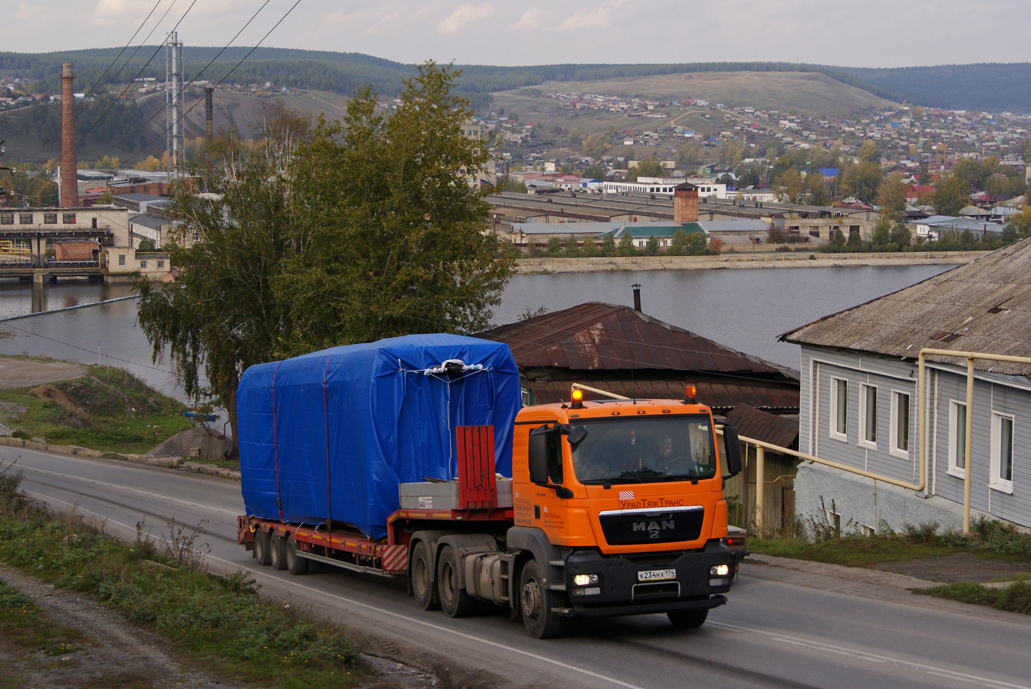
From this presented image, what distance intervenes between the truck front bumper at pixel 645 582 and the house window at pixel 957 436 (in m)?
9.61

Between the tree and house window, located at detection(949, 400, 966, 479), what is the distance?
2164 centimetres

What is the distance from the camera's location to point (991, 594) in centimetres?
1252

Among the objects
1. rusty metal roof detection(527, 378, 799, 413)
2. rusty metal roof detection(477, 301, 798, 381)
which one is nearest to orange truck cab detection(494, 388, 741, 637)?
rusty metal roof detection(527, 378, 799, 413)

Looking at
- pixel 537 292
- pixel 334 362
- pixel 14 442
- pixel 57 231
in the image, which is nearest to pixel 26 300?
pixel 57 231

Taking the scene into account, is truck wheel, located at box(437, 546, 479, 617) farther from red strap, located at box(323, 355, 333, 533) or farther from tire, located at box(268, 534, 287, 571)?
tire, located at box(268, 534, 287, 571)

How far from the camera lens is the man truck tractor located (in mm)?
11117

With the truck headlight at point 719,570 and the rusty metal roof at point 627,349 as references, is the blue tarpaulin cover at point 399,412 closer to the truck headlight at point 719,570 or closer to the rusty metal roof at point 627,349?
the truck headlight at point 719,570

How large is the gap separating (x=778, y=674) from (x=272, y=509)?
11772 millimetres

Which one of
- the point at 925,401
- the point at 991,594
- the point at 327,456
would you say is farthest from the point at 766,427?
the point at 991,594

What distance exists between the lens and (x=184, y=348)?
4494cm

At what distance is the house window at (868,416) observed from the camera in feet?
74.4

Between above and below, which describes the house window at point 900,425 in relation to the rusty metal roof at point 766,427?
above

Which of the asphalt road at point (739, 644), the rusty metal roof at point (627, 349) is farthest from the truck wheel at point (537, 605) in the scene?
the rusty metal roof at point (627, 349)

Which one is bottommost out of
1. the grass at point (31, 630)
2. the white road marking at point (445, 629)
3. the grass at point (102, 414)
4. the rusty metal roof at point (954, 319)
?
the grass at point (102, 414)
